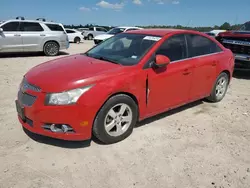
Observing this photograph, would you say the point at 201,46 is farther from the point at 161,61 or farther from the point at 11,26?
the point at 11,26

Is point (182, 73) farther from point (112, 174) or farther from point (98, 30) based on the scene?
point (98, 30)

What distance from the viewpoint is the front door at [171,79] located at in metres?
3.66

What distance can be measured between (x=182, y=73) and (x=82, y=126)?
6.41ft

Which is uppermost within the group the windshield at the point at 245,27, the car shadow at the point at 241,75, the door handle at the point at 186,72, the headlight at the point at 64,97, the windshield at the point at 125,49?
the windshield at the point at 245,27

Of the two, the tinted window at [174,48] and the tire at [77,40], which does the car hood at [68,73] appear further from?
the tire at [77,40]

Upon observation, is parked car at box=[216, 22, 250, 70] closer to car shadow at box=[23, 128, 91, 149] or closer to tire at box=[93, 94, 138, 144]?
tire at box=[93, 94, 138, 144]

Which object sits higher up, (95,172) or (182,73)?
(182,73)

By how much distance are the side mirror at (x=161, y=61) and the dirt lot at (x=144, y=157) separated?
1071 mm

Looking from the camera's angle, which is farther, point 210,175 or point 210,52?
point 210,52

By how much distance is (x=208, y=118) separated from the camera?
4.45 meters

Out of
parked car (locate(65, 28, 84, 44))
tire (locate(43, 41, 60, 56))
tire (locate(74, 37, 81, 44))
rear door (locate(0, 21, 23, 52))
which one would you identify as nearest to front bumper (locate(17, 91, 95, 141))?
rear door (locate(0, 21, 23, 52))

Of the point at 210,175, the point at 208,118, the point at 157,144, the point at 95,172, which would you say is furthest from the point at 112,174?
the point at 208,118

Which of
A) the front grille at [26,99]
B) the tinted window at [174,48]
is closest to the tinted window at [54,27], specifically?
the tinted window at [174,48]

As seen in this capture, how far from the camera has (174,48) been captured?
404 centimetres
